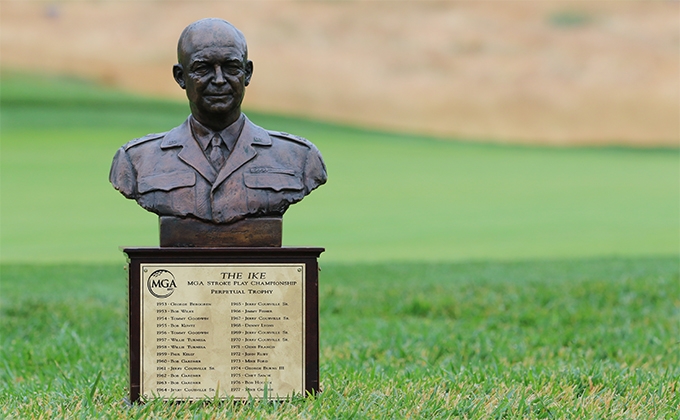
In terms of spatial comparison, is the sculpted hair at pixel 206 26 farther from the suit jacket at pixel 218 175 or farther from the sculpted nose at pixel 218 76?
the suit jacket at pixel 218 175

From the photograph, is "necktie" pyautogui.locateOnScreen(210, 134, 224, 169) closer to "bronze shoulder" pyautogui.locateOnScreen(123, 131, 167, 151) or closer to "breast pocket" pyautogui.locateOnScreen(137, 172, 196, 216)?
"breast pocket" pyautogui.locateOnScreen(137, 172, 196, 216)

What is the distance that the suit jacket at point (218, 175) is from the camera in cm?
506

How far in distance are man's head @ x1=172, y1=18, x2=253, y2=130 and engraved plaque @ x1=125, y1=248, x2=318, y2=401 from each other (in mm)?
861

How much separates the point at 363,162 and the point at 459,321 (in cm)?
1342

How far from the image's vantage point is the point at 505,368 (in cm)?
635

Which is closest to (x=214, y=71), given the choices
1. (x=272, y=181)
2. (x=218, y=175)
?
(x=218, y=175)

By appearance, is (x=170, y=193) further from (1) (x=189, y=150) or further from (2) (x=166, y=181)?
(1) (x=189, y=150)

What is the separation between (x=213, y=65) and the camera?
501 cm

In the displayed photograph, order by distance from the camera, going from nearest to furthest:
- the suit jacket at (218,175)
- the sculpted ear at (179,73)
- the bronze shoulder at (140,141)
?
the suit jacket at (218,175) < the sculpted ear at (179,73) < the bronze shoulder at (140,141)

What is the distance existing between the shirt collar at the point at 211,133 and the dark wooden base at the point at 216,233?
1.48 feet

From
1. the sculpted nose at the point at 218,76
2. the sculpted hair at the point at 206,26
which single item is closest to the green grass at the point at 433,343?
the sculpted nose at the point at 218,76

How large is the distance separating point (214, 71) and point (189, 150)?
47 centimetres

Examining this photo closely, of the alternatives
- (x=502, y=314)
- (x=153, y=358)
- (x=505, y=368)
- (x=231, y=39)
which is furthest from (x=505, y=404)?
(x=502, y=314)

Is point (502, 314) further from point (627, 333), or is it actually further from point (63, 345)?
point (63, 345)
